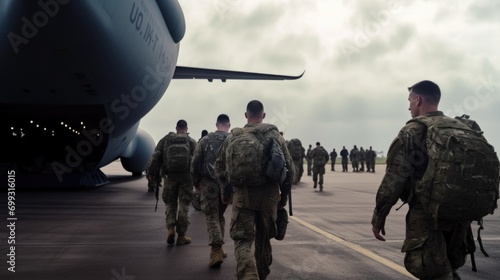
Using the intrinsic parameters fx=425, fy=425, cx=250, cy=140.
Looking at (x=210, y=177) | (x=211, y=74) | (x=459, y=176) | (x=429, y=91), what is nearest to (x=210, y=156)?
(x=210, y=177)

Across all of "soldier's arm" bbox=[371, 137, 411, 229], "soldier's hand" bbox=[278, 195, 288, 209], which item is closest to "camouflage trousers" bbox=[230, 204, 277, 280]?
"soldier's hand" bbox=[278, 195, 288, 209]

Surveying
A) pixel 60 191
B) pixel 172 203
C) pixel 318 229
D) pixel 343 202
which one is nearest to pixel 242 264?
pixel 172 203

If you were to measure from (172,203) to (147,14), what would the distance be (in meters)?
3.79

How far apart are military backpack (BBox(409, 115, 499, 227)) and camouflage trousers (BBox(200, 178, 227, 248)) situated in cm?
254

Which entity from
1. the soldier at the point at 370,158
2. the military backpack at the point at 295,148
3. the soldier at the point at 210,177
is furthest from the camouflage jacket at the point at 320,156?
the soldier at the point at 370,158

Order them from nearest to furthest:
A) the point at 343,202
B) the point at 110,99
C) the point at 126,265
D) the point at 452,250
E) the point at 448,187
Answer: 1. the point at 448,187
2. the point at 452,250
3. the point at 126,265
4. the point at 110,99
5. the point at 343,202

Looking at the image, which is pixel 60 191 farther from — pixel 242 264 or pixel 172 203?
pixel 242 264

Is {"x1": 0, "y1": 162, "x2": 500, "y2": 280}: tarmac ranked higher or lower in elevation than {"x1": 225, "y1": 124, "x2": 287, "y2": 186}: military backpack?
lower

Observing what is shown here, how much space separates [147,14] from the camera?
779 cm

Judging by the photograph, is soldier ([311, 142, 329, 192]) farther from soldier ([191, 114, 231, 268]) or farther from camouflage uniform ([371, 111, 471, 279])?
camouflage uniform ([371, 111, 471, 279])

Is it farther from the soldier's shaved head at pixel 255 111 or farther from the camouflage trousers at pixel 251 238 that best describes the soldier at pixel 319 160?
the camouflage trousers at pixel 251 238

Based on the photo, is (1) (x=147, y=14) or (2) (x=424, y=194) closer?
(2) (x=424, y=194)

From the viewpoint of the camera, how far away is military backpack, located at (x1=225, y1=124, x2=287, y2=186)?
3.54m

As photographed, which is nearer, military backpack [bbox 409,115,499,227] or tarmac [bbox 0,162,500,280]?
military backpack [bbox 409,115,499,227]
